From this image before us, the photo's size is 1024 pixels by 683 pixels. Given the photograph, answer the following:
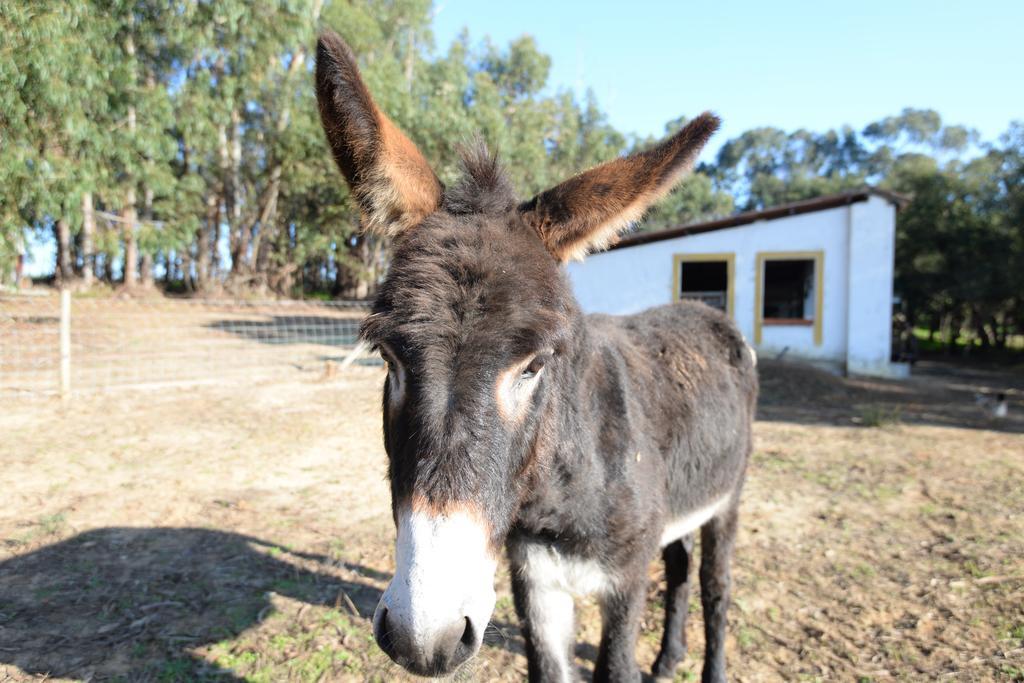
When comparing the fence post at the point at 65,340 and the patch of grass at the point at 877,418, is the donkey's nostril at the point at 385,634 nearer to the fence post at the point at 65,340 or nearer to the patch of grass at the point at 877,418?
the fence post at the point at 65,340

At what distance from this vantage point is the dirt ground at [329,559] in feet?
10.5

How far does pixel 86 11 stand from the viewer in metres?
10.1

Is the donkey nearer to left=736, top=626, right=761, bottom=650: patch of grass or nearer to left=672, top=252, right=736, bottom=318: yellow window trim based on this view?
left=736, top=626, right=761, bottom=650: patch of grass

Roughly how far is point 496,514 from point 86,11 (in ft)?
43.6

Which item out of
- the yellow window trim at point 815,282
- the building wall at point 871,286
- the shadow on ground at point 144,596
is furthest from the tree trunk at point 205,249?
the building wall at point 871,286

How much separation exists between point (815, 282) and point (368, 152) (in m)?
16.3

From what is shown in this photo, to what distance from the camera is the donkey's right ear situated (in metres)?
1.95

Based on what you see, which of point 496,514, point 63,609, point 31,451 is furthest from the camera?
point 31,451

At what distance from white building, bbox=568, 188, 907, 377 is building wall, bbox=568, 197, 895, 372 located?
1.0 inches

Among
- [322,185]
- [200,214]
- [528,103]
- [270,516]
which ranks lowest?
[270,516]

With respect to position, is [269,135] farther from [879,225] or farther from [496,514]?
[496,514]

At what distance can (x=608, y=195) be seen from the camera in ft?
6.72

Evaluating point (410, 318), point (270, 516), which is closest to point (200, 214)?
point (270, 516)

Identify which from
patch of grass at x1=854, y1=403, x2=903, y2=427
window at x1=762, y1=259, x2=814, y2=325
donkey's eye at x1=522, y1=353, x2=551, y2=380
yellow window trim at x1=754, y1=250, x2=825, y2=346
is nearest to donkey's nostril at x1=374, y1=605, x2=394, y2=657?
donkey's eye at x1=522, y1=353, x2=551, y2=380
